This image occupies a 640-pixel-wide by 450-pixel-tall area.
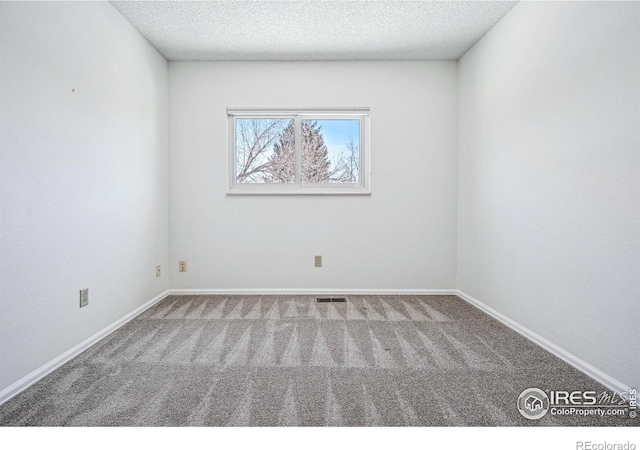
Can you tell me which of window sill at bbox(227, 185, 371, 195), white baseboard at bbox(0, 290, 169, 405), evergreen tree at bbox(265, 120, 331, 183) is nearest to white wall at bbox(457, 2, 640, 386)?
window sill at bbox(227, 185, 371, 195)

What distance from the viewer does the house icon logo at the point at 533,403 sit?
1.44 metres

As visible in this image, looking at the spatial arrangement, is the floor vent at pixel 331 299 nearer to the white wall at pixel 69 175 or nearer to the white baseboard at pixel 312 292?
the white baseboard at pixel 312 292

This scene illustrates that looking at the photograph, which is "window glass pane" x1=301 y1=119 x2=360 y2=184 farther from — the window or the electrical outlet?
the electrical outlet

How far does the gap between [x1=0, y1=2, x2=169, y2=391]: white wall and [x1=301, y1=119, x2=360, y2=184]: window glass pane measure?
4.92 ft

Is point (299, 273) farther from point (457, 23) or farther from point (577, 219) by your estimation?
point (457, 23)

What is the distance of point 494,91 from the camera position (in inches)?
111

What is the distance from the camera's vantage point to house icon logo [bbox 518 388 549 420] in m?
1.44

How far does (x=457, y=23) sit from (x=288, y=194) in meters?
2.07

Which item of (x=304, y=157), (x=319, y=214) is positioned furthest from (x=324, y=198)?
(x=304, y=157)

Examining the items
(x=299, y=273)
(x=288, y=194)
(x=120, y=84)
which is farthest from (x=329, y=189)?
(x=120, y=84)

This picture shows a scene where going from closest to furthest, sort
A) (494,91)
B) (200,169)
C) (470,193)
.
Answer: (494,91)
(470,193)
(200,169)

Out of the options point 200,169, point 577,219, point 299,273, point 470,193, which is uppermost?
point 200,169

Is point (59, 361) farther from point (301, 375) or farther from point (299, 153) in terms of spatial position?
point (299, 153)

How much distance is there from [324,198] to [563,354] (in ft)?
7.52
